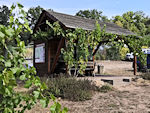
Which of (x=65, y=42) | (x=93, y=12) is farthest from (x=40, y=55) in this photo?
(x=93, y=12)

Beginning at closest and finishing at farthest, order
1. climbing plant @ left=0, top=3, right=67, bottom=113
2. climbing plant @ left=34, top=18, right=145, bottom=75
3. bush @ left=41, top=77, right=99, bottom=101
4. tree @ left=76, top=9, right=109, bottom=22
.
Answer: climbing plant @ left=0, top=3, right=67, bottom=113, bush @ left=41, top=77, right=99, bottom=101, climbing plant @ left=34, top=18, right=145, bottom=75, tree @ left=76, top=9, right=109, bottom=22

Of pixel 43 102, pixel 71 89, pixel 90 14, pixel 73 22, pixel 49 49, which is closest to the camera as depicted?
pixel 43 102

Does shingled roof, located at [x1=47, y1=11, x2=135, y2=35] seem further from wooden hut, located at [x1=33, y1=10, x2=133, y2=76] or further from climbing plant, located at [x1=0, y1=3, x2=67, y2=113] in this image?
climbing plant, located at [x1=0, y1=3, x2=67, y2=113]

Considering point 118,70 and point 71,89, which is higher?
point 71,89

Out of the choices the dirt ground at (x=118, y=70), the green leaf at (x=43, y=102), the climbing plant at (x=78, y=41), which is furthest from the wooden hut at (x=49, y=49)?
the green leaf at (x=43, y=102)

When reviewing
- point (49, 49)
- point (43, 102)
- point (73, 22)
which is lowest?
point (43, 102)

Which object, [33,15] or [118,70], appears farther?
[33,15]

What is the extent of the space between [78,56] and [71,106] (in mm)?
3621

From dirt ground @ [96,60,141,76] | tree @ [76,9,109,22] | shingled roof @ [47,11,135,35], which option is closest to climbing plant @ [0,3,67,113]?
shingled roof @ [47,11,135,35]

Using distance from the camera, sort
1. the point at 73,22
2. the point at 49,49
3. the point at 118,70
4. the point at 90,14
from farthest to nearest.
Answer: the point at 90,14 < the point at 118,70 < the point at 49,49 < the point at 73,22

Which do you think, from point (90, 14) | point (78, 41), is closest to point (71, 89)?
point (78, 41)

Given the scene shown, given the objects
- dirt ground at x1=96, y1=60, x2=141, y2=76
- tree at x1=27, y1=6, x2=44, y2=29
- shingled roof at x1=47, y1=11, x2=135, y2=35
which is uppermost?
tree at x1=27, y1=6, x2=44, y2=29

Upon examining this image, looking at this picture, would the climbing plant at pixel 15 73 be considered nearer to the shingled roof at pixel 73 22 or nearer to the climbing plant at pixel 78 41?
the climbing plant at pixel 78 41

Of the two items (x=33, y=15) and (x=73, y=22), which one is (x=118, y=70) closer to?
(x=73, y=22)
